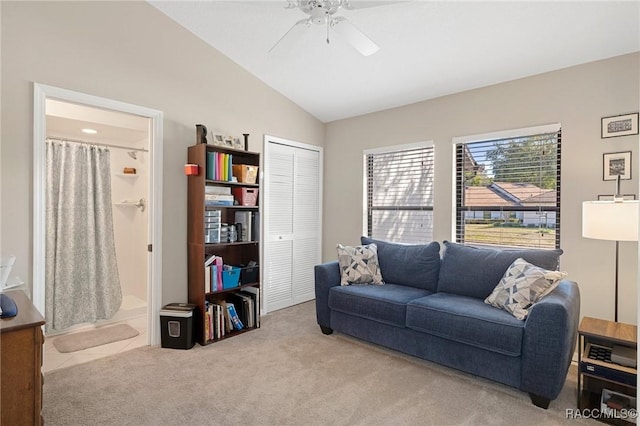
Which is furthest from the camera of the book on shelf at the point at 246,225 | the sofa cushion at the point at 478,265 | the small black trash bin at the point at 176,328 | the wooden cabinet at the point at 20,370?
the book on shelf at the point at 246,225

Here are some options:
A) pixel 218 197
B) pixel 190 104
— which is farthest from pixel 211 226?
pixel 190 104

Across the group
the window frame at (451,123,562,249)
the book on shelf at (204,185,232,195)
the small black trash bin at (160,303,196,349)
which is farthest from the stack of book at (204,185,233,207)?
the window frame at (451,123,562,249)

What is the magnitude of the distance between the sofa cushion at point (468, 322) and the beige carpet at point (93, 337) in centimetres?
284

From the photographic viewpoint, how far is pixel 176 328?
3082 millimetres

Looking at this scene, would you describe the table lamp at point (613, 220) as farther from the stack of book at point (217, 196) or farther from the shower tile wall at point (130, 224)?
the shower tile wall at point (130, 224)

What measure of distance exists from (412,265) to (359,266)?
531mm

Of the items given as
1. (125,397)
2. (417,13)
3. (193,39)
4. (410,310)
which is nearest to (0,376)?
(125,397)

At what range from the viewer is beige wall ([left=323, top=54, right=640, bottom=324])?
2752mm

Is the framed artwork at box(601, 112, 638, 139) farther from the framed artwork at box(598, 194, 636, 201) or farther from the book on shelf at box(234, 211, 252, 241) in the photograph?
the book on shelf at box(234, 211, 252, 241)

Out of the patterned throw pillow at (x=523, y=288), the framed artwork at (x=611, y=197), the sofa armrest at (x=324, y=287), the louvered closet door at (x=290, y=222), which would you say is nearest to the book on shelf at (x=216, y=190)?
the louvered closet door at (x=290, y=222)

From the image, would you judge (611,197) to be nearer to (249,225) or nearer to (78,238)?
(249,225)

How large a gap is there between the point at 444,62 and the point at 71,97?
3.18m

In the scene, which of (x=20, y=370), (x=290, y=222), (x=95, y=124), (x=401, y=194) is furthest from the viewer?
(x=290, y=222)

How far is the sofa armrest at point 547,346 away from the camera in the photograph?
2.16m
